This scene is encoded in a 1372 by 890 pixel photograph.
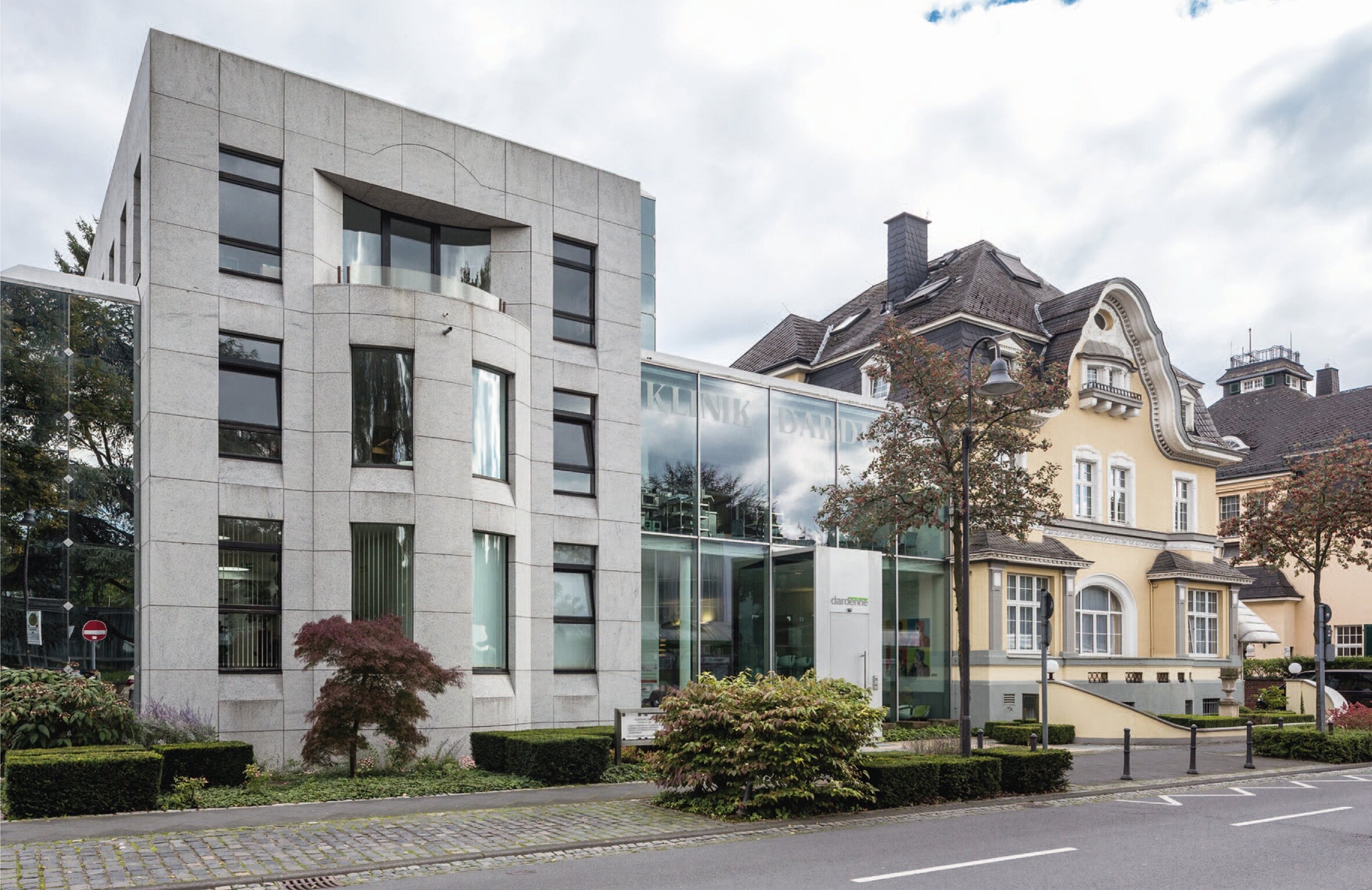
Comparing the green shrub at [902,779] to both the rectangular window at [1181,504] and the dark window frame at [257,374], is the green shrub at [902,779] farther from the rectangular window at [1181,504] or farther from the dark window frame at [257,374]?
the rectangular window at [1181,504]

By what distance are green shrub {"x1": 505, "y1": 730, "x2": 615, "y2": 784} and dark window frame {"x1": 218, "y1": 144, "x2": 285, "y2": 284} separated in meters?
8.55

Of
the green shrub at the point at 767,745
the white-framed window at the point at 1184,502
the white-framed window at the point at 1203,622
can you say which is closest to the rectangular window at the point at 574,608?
the green shrub at the point at 767,745

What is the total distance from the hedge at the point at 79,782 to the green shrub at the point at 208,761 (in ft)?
3.63

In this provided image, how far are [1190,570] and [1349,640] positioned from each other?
58.6 ft

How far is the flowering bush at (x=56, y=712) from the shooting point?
1477cm

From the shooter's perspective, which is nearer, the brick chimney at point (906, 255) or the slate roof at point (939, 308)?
the slate roof at point (939, 308)

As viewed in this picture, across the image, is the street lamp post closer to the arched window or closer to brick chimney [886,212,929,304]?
the arched window

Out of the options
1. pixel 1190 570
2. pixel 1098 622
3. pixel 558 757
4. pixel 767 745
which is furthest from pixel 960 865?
pixel 1190 570

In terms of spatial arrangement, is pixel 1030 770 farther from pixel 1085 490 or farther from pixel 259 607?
pixel 1085 490

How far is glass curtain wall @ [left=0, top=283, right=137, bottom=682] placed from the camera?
695 inches

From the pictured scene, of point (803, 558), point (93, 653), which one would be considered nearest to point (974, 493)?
point (803, 558)

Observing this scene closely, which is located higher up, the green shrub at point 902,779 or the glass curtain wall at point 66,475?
the glass curtain wall at point 66,475

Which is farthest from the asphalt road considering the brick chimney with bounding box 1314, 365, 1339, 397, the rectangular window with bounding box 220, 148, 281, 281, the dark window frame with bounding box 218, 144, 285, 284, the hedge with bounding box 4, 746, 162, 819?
the brick chimney with bounding box 1314, 365, 1339, 397

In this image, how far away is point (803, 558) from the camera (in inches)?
1014
